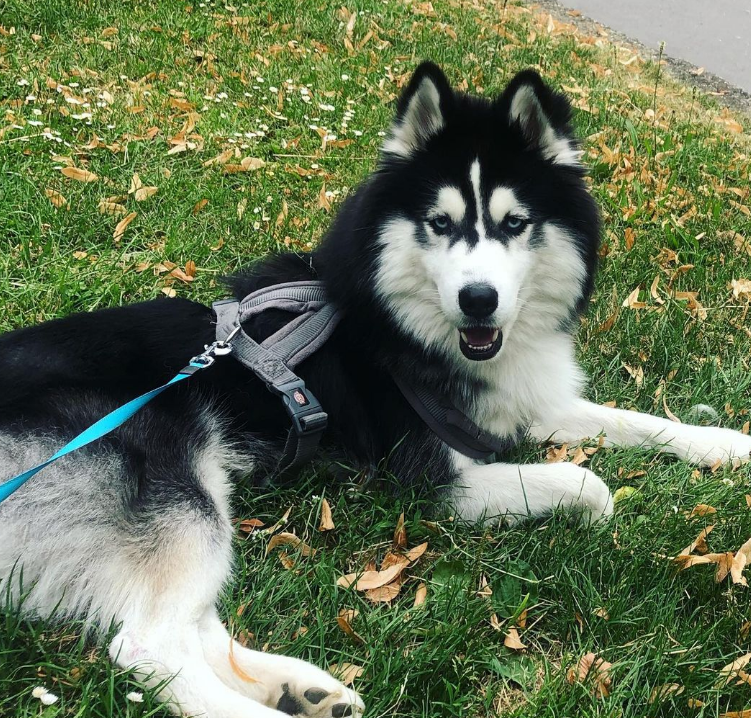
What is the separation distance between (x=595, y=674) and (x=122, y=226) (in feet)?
10.8

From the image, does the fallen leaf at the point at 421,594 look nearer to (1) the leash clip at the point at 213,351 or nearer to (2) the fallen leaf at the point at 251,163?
(1) the leash clip at the point at 213,351

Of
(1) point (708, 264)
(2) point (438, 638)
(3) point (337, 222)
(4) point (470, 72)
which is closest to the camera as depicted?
(2) point (438, 638)

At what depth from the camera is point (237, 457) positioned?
2514mm

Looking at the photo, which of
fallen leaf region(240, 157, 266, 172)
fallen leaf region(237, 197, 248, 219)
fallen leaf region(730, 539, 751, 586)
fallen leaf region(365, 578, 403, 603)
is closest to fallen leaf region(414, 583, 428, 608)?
fallen leaf region(365, 578, 403, 603)

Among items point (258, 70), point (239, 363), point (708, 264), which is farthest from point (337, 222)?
point (258, 70)

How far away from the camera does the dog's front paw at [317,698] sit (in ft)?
6.07

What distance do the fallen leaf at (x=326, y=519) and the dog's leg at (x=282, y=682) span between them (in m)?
Result: 0.59

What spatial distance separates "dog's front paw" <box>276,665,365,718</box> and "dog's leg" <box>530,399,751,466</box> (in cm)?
141

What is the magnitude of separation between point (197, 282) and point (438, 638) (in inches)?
92.7

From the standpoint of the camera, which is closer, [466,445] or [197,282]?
[466,445]

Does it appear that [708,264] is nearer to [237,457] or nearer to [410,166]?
[410,166]

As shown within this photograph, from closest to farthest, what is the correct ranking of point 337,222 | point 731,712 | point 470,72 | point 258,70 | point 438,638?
1. point 731,712
2. point 438,638
3. point 337,222
4. point 258,70
5. point 470,72

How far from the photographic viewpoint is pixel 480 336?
2418 millimetres

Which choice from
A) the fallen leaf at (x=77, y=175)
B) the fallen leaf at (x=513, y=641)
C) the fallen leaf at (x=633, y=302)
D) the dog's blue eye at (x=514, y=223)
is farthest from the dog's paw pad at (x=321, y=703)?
the fallen leaf at (x=77, y=175)
